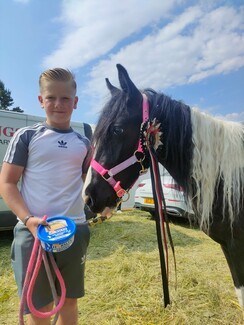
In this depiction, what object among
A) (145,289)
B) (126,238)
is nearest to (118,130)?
(145,289)

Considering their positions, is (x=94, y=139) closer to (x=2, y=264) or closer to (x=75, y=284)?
(x=75, y=284)

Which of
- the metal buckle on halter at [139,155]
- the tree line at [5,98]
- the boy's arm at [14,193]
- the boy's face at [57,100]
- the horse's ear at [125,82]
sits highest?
the tree line at [5,98]

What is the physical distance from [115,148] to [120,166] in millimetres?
115

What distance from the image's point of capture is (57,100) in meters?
1.57

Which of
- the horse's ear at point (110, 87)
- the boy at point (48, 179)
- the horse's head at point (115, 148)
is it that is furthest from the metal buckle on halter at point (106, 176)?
the horse's ear at point (110, 87)

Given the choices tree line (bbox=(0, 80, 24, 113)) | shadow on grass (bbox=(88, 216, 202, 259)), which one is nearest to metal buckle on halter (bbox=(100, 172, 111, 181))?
shadow on grass (bbox=(88, 216, 202, 259))

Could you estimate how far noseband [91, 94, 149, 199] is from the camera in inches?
64.6

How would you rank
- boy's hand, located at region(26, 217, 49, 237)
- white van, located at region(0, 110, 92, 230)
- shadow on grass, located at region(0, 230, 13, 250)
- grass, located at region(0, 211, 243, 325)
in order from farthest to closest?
shadow on grass, located at region(0, 230, 13, 250) → white van, located at region(0, 110, 92, 230) → grass, located at region(0, 211, 243, 325) → boy's hand, located at region(26, 217, 49, 237)

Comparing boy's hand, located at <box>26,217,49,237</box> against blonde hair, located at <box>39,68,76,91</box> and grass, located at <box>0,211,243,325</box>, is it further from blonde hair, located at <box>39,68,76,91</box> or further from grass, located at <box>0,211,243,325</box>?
grass, located at <box>0,211,243,325</box>

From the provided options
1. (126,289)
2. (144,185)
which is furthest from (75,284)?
(144,185)

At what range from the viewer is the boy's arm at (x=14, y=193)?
1424mm

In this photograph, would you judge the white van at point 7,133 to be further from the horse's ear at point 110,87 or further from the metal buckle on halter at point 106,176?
the metal buckle on halter at point 106,176

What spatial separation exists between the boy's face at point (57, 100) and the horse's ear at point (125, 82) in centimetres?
31

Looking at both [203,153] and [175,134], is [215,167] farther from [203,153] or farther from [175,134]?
[175,134]
